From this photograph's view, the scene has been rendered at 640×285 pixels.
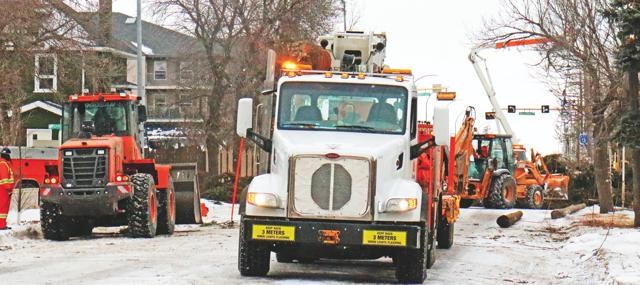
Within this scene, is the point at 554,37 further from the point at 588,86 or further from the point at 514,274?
the point at 514,274

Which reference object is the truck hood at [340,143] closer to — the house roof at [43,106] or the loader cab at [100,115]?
the loader cab at [100,115]

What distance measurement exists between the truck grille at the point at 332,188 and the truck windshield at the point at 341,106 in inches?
39.4

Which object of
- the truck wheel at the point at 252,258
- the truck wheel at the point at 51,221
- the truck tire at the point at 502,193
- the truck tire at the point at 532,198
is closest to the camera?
the truck wheel at the point at 252,258

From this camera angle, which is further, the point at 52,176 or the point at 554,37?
the point at 554,37

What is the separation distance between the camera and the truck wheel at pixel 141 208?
22.3 metres

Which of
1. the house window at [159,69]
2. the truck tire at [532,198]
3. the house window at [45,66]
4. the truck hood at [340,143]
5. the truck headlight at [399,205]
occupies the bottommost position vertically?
the truck tire at [532,198]

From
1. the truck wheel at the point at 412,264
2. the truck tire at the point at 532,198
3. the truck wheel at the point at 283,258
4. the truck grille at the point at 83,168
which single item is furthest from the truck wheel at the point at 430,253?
the truck tire at the point at 532,198

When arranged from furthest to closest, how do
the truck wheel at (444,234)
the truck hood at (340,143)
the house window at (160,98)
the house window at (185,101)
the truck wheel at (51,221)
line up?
the house window at (160,98) → the house window at (185,101) → the truck wheel at (51,221) → the truck wheel at (444,234) → the truck hood at (340,143)

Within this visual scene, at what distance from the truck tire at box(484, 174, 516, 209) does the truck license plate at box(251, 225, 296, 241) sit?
2430 centimetres

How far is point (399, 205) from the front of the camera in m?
13.5

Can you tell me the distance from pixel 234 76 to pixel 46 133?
1711 cm

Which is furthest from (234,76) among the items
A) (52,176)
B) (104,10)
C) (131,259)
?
(131,259)

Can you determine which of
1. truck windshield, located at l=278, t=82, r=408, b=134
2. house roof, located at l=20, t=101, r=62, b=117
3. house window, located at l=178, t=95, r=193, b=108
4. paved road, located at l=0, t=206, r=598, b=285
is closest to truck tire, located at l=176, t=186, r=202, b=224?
paved road, located at l=0, t=206, r=598, b=285

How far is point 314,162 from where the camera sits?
13547 millimetres
